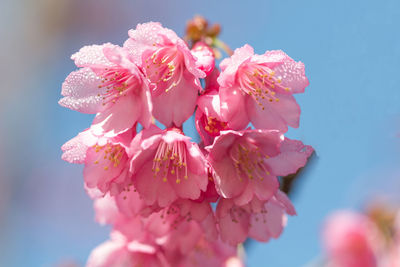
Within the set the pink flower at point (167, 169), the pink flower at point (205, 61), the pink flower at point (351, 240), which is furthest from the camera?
the pink flower at point (351, 240)

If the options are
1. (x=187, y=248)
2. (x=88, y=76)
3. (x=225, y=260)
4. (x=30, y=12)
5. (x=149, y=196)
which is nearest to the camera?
(x=149, y=196)

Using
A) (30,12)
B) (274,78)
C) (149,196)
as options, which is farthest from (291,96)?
(30,12)

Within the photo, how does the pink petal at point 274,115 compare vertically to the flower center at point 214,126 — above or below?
above

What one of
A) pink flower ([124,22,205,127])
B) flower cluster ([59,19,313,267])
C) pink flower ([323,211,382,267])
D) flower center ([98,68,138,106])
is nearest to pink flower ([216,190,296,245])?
flower cluster ([59,19,313,267])

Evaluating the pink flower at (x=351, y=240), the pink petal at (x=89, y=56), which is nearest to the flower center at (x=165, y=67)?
the pink petal at (x=89, y=56)

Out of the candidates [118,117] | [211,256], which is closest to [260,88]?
[118,117]

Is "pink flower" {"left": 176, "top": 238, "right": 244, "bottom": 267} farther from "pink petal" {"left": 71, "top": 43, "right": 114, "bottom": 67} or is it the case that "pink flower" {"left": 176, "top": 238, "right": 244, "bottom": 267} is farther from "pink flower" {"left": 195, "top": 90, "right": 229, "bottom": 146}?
"pink petal" {"left": 71, "top": 43, "right": 114, "bottom": 67}

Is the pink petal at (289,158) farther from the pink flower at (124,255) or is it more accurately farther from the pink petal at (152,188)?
the pink flower at (124,255)

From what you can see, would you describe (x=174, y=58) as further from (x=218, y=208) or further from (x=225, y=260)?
(x=225, y=260)
